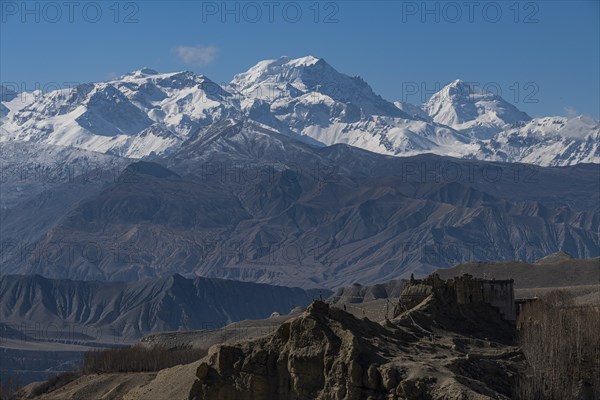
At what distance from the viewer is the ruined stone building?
74.4 meters

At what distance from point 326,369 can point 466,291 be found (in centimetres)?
2478

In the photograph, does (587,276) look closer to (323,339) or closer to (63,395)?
(63,395)

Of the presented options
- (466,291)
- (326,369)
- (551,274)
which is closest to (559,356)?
(466,291)

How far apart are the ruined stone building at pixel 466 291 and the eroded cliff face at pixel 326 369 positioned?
55.5ft

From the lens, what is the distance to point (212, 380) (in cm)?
5375

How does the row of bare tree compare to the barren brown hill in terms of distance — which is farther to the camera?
the barren brown hill

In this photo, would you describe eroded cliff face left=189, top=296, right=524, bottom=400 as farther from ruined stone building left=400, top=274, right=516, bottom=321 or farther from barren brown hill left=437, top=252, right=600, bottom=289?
barren brown hill left=437, top=252, right=600, bottom=289

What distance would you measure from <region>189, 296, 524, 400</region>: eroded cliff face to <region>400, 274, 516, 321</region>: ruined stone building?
16.9 m

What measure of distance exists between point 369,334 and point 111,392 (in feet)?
94.4

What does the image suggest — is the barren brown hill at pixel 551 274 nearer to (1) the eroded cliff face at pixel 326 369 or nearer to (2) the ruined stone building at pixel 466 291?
(2) the ruined stone building at pixel 466 291

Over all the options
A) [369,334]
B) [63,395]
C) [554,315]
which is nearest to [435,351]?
[369,334]

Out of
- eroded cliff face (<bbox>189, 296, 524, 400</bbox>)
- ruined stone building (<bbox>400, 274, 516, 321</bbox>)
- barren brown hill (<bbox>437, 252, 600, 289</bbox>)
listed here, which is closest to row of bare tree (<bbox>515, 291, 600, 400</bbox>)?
ruined stone building (<bbox>400, 274, 516, 321</bbox>)

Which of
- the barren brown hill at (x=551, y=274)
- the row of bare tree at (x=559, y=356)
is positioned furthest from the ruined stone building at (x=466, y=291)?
the barren brown hill at (x=551, y=274)

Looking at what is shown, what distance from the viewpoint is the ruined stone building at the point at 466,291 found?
7444 cm
